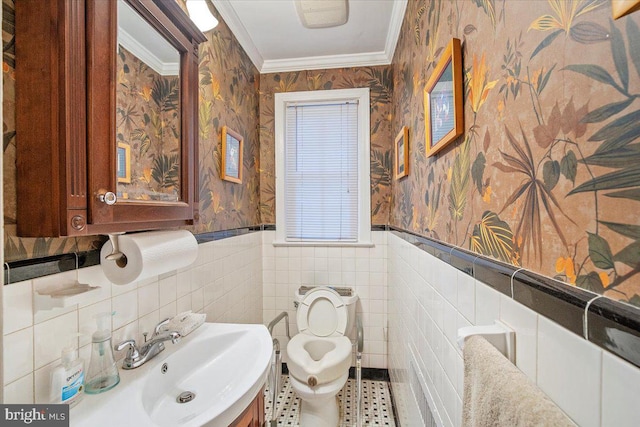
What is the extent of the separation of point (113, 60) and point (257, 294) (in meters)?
1.79

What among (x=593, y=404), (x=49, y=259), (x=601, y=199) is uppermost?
(x=601, y=199)

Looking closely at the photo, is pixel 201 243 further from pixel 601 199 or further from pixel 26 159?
pixel 601 199

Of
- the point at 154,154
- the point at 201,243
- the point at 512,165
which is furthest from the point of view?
the point at 201,243

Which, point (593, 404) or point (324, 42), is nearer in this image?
point (593, 404)

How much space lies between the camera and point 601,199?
34 centimetres

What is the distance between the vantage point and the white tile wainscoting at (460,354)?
0.31m

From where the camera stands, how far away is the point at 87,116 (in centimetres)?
62

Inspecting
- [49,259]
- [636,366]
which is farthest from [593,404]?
[49,259]

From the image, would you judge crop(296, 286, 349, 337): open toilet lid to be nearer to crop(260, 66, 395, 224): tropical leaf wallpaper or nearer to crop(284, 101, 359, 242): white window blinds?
crop(284, 101, 359, 242): white window blinds

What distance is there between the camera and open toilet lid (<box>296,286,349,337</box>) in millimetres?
1948

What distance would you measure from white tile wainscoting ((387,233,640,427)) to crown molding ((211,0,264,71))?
67.2 inches

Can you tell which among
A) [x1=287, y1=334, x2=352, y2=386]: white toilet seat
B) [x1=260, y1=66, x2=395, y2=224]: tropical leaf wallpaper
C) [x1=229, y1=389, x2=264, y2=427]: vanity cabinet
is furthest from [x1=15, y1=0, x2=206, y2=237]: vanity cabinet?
[x1=260, y1=66, x2=395, y2=224]: tropical leaf wallpaper

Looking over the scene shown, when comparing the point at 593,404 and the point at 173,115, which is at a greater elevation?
the point at 173,115

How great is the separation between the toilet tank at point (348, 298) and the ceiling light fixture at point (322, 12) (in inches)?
72.8
